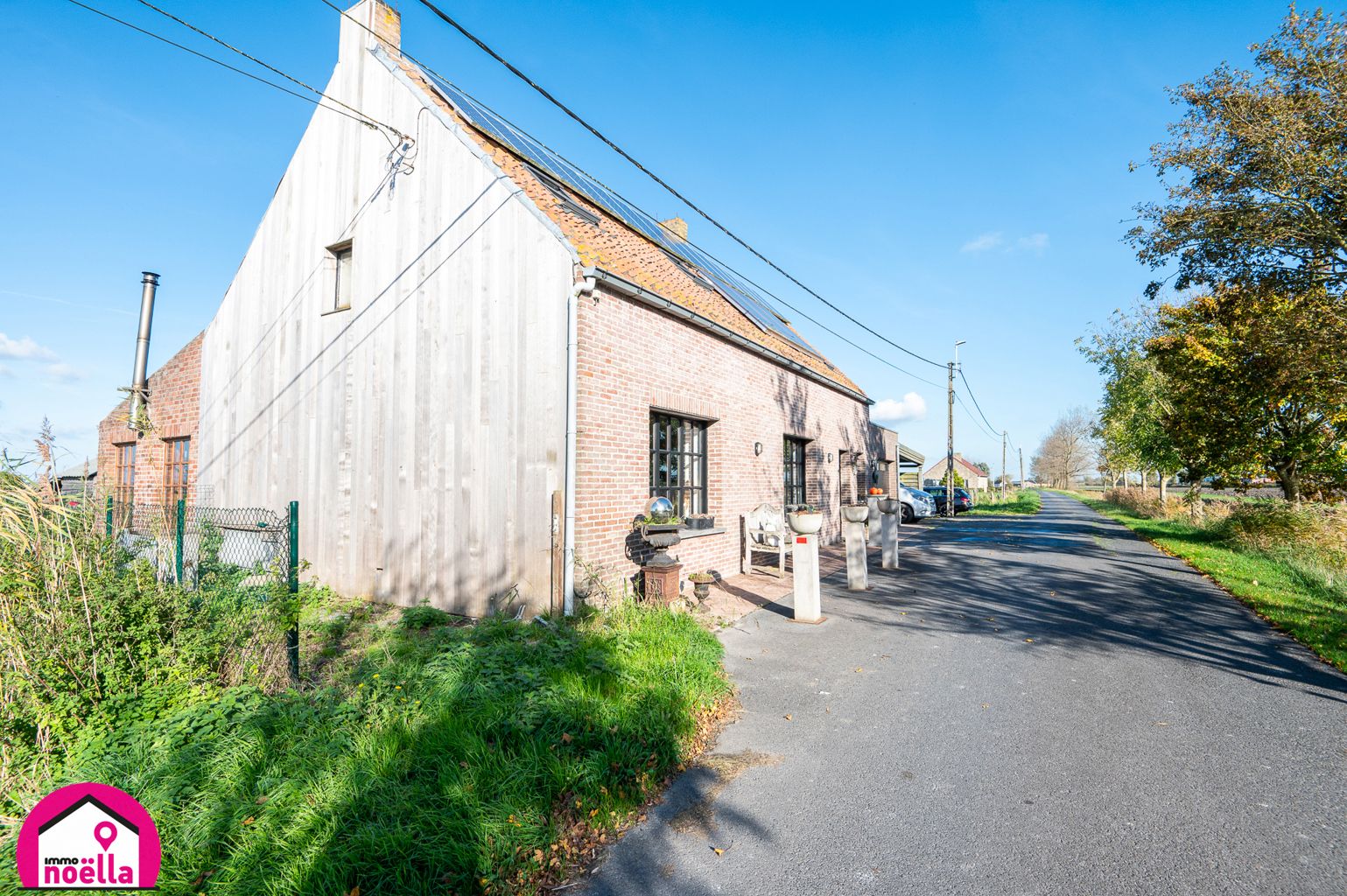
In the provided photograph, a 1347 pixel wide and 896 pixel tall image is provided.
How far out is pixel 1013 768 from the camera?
11.6 feet

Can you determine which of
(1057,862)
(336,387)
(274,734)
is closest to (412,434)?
(336,387)

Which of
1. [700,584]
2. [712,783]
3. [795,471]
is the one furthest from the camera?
[795,471]

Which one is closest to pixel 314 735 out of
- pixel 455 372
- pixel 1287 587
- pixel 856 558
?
pixel 455 372

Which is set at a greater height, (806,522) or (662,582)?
(806,522)

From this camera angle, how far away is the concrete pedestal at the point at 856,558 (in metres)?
8.78

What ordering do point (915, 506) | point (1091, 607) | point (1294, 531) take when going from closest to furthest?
point (1091, 607), point (1294, 531), point (915, 506)

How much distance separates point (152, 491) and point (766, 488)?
11147mm

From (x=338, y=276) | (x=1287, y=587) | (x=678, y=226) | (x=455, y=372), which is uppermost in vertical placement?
(x=678, y=226)

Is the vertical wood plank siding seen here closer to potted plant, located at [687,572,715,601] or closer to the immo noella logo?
potted plant, located at [687,572,715,601]

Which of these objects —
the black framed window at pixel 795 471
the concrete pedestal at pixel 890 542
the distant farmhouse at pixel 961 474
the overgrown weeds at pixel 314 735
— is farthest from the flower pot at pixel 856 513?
the distant farmhouse at pixel 961 474

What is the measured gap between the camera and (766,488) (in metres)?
10.8

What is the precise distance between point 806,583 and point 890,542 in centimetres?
468

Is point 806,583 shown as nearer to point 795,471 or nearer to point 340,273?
point 795,471

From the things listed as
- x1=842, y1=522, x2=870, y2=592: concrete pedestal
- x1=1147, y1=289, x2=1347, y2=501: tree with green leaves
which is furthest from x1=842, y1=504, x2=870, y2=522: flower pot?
x1=1147, y1=289, x2=1347, y2=501: tree with green leaves
